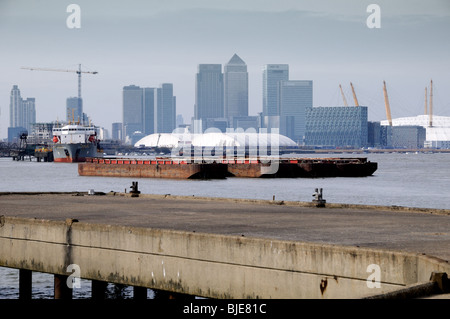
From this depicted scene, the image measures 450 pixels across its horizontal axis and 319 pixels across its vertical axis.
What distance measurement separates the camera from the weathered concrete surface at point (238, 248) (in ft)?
46.9

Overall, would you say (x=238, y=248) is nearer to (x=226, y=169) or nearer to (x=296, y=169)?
(x=226, y=169)

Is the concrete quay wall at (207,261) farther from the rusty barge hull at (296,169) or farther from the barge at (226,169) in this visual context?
the rusty barge hull at (296,169)

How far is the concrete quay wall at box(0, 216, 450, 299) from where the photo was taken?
1402 cm

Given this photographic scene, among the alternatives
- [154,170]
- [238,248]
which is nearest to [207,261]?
[238,248]

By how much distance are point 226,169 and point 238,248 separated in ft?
327

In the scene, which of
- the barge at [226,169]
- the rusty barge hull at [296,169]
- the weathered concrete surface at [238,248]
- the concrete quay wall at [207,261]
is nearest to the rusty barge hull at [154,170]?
the barge at [226,169]

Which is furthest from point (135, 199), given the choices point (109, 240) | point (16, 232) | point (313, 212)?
point (109, 240)

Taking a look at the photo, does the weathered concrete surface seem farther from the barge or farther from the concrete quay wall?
the barge

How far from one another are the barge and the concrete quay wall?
8833 centimetres

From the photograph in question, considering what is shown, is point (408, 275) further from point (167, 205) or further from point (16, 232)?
point (167, 205)

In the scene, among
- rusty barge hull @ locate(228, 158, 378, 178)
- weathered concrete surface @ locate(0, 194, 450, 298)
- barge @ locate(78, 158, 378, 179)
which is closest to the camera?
weathered concrete surface @ locate(0, 194, 450, 298)

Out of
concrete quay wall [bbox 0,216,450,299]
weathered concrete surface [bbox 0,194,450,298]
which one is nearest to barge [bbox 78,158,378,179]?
weathered concrete surface [bbox 0,194,450,298]

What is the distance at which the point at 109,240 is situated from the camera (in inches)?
734

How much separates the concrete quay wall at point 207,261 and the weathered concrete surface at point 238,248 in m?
0.02
